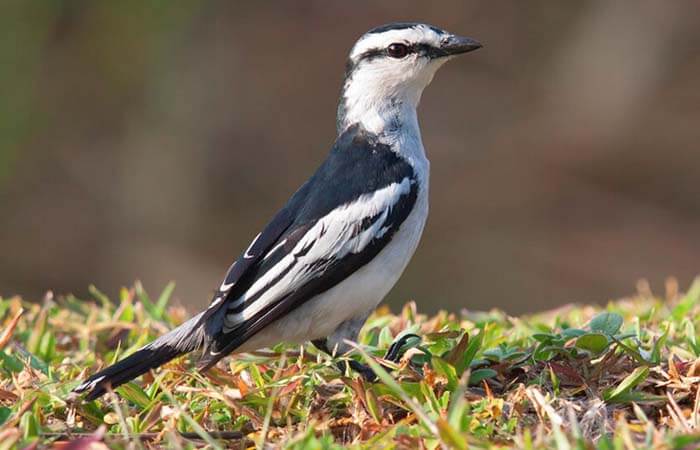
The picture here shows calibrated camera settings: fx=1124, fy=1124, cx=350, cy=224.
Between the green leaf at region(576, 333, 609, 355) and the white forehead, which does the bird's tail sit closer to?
the green leaf at region(576, 333, 609, 355)

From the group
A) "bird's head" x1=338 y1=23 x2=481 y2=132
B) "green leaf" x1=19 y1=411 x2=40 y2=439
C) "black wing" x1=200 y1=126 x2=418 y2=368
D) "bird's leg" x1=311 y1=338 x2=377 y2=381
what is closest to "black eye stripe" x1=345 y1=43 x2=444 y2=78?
"bird's head" x1=338 y1=23 x2=481 y2=132

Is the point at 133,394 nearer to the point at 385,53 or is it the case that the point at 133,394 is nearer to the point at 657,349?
the point at 657,349

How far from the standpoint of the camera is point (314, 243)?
15.1 ft

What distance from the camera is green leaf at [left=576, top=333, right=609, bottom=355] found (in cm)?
429

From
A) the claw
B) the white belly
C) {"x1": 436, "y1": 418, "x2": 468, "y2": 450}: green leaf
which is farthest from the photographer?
the white belly

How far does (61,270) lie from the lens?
12016mm

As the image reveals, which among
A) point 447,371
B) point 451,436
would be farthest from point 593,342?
point 451,436

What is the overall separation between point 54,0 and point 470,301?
516cm

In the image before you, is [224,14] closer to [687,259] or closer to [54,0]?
[54,0]

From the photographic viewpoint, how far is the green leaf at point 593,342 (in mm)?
4289

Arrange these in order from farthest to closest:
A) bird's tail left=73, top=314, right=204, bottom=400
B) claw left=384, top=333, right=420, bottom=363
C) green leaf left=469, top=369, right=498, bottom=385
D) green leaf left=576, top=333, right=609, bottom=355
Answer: claw left=384, top=333, right=420, bottom=363 < green leaf left=576, top=333, right=609, bottom=355 < green leaf left=469, top=369, right=498, bottom=385 < bird's tail left=73, top=314, right=204, bottom=400

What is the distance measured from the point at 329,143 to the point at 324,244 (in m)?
8.54

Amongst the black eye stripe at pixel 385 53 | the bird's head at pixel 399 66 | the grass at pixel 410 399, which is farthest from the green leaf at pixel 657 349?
the black eye stripe at pixel 385 53

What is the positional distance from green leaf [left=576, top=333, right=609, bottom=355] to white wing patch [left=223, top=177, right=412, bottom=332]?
0.92 metres
